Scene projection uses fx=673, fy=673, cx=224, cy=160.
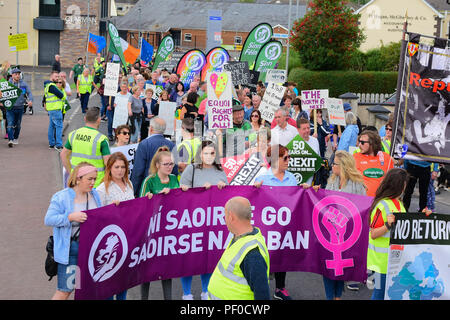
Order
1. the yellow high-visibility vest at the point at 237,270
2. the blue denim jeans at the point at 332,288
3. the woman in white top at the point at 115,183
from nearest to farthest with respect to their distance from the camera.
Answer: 1. the yellow high-visibility vest at the point at 237,270
2. the woman in white top at the point at 115,183
3. the blue denim jeans at the point at 332,288

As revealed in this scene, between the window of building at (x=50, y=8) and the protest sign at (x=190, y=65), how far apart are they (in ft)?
129

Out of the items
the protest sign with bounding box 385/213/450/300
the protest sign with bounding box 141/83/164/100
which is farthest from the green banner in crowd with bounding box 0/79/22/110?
the protest sign with bounding box 385/213/450/300

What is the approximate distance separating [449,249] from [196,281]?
10.6ft

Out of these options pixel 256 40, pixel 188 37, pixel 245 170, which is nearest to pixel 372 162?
pixel 245 170

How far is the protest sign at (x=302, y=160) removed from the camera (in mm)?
9422

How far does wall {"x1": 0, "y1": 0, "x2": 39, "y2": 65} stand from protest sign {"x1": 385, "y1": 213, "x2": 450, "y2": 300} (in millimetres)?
53639

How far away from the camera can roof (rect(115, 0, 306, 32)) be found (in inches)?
3615

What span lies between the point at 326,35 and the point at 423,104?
23798 millimetres

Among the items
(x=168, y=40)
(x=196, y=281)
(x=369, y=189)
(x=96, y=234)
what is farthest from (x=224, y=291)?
(x=168, y=40)

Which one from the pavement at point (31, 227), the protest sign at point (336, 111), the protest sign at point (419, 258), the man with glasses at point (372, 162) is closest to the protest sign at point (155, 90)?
the pavement at point (31, 227)

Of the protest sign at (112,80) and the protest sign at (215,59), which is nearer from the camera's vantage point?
the protest sign at (112,80)

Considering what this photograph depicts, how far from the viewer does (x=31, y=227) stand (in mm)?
10227

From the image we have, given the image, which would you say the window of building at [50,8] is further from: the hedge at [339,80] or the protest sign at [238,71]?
the protest sign at [238,71]

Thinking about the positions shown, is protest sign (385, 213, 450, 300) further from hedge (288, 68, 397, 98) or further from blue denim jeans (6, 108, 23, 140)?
hedge (288, 68, 397, 98)
